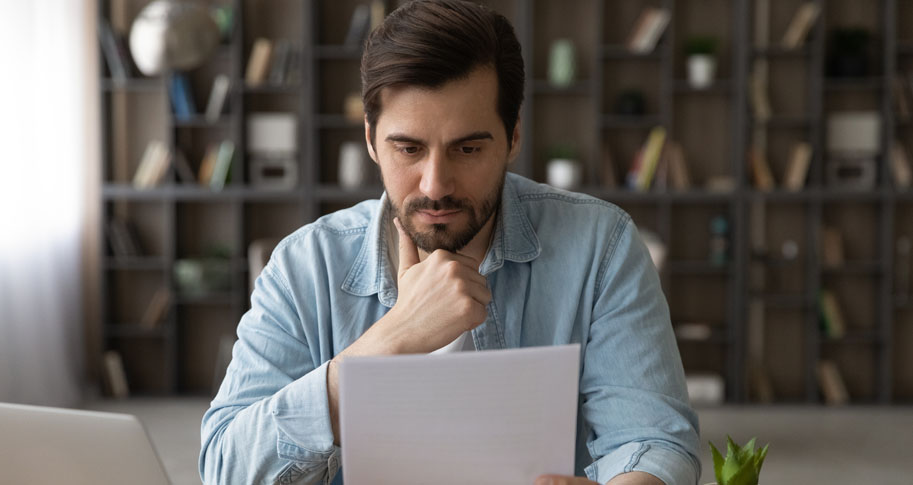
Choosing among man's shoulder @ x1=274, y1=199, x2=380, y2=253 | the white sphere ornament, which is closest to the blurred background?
the white sphere ornament

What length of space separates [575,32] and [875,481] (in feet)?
8.99

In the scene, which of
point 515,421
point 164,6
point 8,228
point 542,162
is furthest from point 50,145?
point 515,421

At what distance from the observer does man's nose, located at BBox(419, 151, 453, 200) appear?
4.51 feet

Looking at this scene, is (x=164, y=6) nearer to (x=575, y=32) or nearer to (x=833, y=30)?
(x=575, y=32)

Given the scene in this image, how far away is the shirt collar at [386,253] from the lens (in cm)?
149

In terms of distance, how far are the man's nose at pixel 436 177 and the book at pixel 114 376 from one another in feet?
13.8

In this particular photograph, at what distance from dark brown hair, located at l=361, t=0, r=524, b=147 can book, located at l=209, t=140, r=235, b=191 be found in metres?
3.74

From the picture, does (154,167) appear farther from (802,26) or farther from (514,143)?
(514,143)

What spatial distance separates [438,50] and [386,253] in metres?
0.34

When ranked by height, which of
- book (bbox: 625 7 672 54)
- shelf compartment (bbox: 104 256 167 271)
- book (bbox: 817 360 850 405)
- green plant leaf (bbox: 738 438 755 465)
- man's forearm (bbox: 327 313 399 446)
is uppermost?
book (bbox: 625 7 672 54)

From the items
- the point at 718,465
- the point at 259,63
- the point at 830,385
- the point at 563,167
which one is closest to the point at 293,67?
the point at 259,63

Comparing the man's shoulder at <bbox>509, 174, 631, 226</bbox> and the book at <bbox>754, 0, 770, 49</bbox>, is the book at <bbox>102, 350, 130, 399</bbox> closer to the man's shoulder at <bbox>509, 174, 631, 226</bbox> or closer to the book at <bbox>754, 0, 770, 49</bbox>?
the book at <bbox>754, 0, 770, 49</bbox>

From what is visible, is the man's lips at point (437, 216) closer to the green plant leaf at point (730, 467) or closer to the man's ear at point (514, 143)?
the man's ear at point (514, 143)

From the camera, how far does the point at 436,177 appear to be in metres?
1.37
